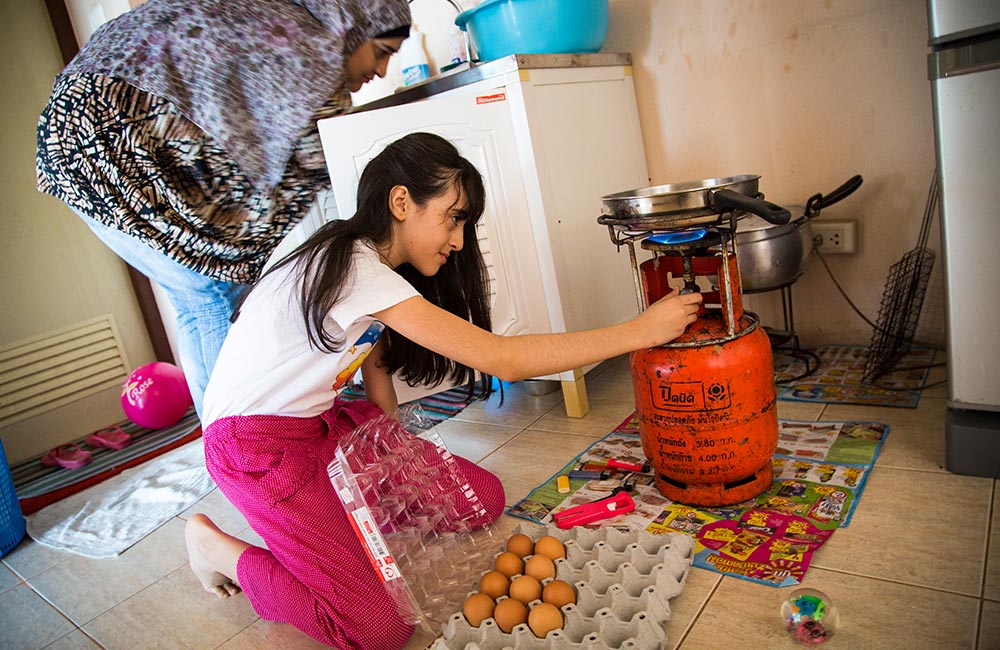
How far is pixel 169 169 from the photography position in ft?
4.50

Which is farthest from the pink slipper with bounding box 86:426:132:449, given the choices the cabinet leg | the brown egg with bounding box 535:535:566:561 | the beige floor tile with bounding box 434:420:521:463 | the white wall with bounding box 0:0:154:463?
the brown egg with bounding box 535:535:566:561

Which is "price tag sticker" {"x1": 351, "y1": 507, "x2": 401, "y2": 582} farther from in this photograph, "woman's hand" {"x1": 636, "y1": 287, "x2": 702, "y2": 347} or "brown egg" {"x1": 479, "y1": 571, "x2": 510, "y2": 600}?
"woman's hand" {"x1": 636, "y1": 287, "x2": 702, "y2": 347}

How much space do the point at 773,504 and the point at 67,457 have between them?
2221mm

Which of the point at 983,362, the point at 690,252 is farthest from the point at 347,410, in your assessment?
the point at 983,362

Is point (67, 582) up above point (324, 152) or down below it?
below

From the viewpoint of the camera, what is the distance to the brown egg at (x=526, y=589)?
104cm

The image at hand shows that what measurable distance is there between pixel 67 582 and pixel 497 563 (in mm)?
1035

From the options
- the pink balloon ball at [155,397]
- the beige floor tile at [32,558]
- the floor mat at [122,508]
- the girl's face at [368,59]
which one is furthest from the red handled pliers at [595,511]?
the pink balloon ball at [155,397]

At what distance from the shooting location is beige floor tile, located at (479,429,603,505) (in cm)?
146

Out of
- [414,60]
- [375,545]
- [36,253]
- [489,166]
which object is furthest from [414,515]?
[36,253]

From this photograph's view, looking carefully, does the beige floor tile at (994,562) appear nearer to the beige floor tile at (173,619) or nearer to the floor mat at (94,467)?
the beige floor tile at (173,619)

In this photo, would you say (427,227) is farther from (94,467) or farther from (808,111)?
(94,467)

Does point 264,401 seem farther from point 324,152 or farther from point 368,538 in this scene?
point 324,152

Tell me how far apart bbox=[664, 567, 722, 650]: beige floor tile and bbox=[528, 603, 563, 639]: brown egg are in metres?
0.15
